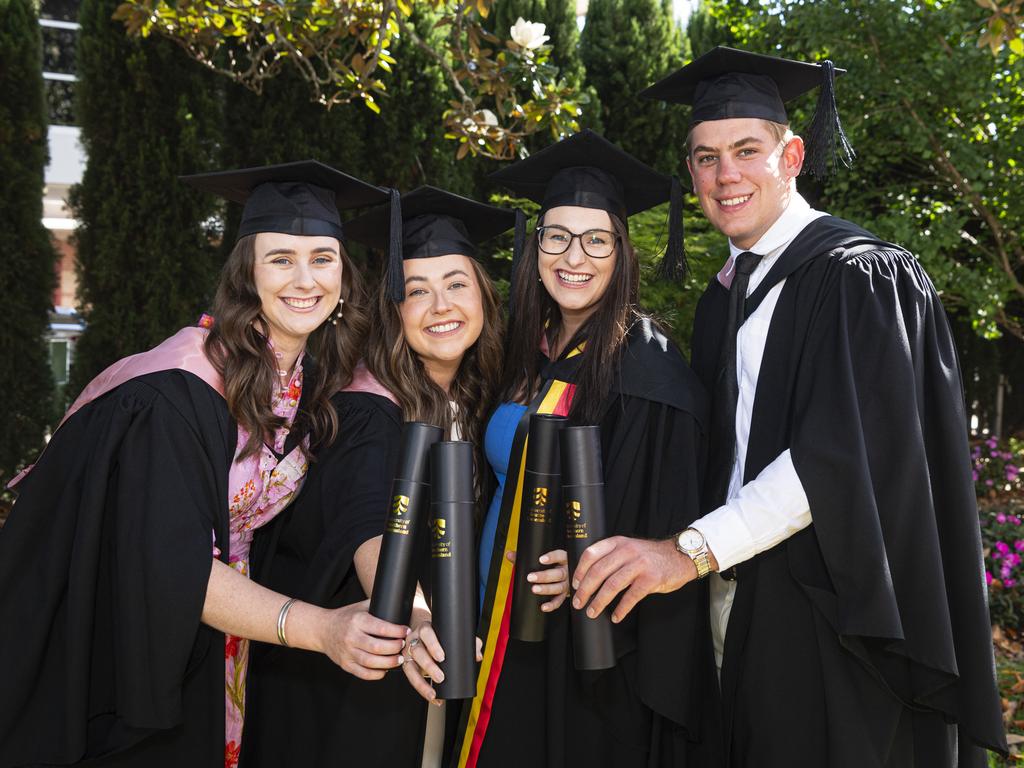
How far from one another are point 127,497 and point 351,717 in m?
0.88

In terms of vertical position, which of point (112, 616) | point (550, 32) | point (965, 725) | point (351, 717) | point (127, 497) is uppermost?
point (550, 32)

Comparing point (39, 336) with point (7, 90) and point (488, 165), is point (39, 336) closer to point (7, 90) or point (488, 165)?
point (7, 90)

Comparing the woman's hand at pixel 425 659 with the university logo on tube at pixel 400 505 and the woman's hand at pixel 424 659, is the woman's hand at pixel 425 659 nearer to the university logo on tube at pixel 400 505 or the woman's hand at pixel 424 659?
the woman's hand at pixel 424 659

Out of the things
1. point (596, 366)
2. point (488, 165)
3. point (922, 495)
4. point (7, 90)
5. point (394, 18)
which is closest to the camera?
point (922, 495)

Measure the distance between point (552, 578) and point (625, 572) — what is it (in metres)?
0.18

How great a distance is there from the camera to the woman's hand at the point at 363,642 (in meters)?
1.93

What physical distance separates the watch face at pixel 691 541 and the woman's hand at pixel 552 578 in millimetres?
278

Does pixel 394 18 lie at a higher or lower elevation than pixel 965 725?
higher

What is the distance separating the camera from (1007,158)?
606 centimetres

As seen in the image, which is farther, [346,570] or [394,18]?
[394,18]

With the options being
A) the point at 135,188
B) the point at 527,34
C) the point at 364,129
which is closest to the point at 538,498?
the point at 527,34

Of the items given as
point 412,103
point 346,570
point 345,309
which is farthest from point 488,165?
point 346,570

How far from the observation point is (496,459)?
2.76 meters

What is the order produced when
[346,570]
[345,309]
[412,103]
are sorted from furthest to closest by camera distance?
[412,103]
[345,309]
[346,570]
